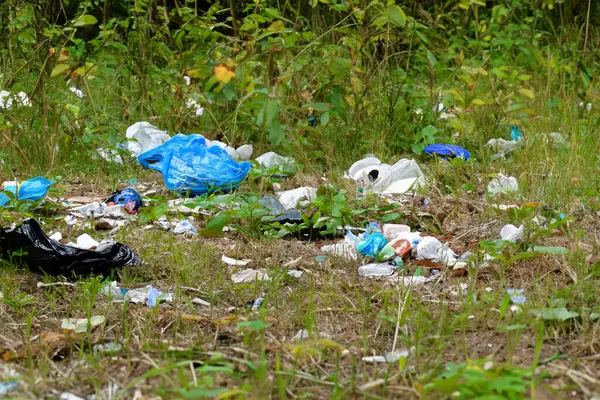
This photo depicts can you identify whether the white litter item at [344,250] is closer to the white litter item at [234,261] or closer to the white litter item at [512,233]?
the white litter item at [234,261]

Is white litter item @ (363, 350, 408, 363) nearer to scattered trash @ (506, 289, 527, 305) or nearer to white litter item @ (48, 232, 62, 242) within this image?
scattered trash @ (506, 289, 527, 305)

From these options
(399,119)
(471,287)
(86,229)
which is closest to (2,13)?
(86,229)

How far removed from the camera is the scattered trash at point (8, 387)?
186cm

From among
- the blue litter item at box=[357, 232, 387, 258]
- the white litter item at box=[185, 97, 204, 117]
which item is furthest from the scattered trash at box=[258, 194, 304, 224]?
the white litter item at box=[185, 97, 204, 117]

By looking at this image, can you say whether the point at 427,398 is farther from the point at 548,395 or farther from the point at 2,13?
the point at 2,13

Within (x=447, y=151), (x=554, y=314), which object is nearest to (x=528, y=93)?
(x=447, y=151)

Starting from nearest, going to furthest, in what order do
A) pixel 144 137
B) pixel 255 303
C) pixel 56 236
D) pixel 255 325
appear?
pixel 255 325 → pixel 255 303 → pixel 56 236 → pixel 144 137

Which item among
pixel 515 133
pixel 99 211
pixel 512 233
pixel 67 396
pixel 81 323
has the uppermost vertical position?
pixel 67 396

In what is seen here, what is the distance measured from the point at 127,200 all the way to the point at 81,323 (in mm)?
1319

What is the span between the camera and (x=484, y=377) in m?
1.74

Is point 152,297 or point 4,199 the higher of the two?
point 152,297

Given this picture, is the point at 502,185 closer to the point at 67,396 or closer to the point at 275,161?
the point at 275,161

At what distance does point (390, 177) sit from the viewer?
12.8 feet

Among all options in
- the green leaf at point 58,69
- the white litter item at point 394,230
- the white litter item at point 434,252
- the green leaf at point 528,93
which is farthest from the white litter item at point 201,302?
the green leaf at point 528,93
